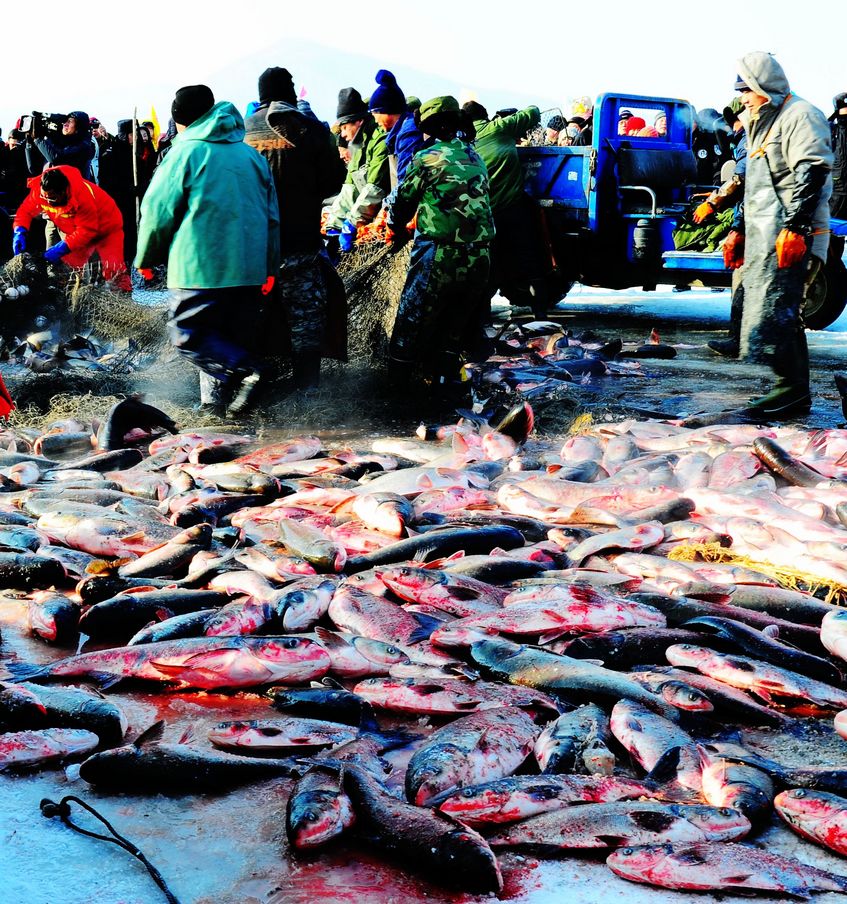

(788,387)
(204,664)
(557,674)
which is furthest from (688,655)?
(788,387)

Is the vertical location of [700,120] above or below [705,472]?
above

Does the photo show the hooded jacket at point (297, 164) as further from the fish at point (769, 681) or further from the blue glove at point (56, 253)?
the fish at point (769, 681)

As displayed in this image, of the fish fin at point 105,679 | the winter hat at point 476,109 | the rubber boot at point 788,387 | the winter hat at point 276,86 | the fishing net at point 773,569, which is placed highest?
the winter hat at point 476,109

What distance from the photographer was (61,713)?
3.49 m

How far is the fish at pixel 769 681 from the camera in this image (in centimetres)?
367

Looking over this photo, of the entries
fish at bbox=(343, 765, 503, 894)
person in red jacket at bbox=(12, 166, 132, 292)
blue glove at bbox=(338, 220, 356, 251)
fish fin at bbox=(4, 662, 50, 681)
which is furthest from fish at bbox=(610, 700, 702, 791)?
person in red jacket at bbox=(12, 166, 132, 292)

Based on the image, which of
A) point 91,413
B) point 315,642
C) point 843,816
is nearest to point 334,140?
point 91,413

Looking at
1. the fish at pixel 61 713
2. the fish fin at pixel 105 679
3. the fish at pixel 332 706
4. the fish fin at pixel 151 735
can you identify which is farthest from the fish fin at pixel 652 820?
the fish fin at pixel 105 679

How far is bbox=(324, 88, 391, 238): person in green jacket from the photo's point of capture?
33.5 feet

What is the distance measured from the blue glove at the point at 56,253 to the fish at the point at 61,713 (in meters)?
8.25

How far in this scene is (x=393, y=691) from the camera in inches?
144

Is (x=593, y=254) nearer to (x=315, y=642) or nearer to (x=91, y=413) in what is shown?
(x=91, y=413)

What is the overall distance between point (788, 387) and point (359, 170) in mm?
5049

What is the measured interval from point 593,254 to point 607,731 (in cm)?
1151
